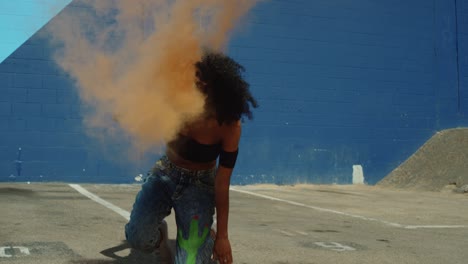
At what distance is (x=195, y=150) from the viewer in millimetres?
3297

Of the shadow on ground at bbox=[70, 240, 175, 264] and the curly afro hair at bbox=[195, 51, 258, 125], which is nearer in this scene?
the curly afro hair at bbox=[195, 51, 258, 125]

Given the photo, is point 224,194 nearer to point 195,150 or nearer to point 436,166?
point 195,150

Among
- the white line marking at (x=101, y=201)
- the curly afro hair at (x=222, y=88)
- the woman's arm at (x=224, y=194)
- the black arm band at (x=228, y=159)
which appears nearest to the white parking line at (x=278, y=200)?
the white line marking at (x=101, y=201)

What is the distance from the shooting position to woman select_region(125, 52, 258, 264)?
3.13 metres

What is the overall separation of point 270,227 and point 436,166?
25.3 ft

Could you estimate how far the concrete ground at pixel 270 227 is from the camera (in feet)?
15.0

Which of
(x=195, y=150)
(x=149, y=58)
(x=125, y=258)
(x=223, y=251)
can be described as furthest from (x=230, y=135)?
(x=125, y=258)

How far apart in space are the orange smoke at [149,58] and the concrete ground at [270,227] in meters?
1.30

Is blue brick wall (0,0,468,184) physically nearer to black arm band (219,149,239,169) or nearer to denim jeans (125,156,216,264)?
denim jeans (125,156,216,264)

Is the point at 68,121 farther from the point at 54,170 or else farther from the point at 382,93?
the point at 382,93

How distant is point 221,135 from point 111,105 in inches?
37.3

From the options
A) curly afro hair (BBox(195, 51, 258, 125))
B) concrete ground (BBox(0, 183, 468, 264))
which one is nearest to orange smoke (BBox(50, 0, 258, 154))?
curly afro hair (BBox(195, 51, 258, 125))

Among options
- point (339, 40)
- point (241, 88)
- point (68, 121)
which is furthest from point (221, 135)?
point (339, 40)

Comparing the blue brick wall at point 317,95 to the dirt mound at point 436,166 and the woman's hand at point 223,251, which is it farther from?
the woman's hand at point 223,251
